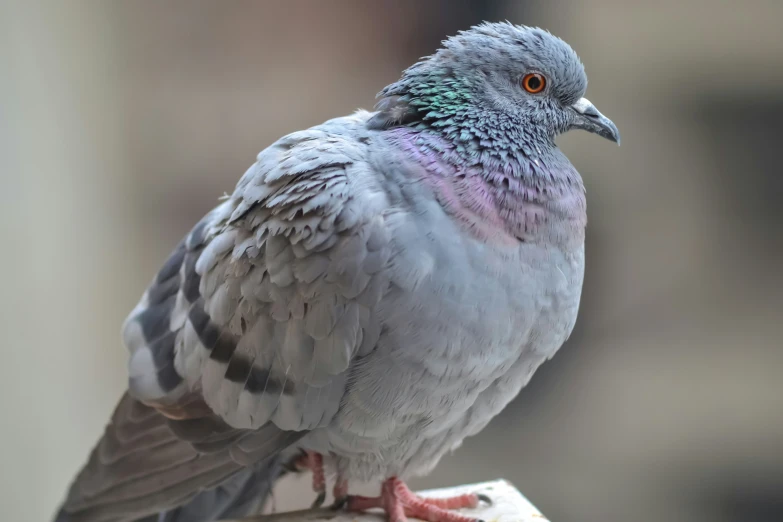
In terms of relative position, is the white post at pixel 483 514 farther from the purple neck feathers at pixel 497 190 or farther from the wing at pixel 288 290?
the purple neck feathers at pixel 497 190

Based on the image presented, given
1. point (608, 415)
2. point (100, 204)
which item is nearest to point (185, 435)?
point (100, 204)

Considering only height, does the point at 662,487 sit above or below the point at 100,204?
below

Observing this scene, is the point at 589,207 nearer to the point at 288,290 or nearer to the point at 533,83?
the point at 533,83

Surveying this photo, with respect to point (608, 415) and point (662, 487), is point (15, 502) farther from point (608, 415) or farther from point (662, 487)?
point (662, 487)

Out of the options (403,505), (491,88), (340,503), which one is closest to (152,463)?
(340,503)

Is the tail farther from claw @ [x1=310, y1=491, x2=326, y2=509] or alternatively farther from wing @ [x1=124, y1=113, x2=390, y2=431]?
claw @ [x1=310, y1=491, x2=326, y2=509]

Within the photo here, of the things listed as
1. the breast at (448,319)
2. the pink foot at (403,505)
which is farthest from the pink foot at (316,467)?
the breast at (448,319)
